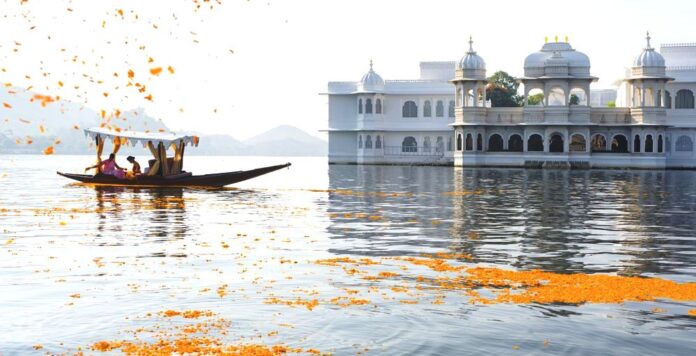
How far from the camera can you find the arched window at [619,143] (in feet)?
248

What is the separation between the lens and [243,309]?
1078 centimetres

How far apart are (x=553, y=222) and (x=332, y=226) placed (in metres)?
5.52

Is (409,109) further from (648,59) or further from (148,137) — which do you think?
(148,137)

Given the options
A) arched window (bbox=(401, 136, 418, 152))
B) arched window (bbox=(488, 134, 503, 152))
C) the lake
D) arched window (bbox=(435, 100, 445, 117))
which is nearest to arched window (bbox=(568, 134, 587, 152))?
arched window (bbox=(488, 134, 503, 152))

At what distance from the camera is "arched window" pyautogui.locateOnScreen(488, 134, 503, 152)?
7712 cm

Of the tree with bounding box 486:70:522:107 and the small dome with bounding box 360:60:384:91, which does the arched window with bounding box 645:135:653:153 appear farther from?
the small dome with bounding box 360:60:384:91

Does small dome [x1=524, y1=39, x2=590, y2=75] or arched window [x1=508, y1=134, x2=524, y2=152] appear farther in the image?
arched window [x1=508, y1=134, x2=524, y2=152]

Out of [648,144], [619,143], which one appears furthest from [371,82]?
[648,144]

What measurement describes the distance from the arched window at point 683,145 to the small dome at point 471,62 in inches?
651

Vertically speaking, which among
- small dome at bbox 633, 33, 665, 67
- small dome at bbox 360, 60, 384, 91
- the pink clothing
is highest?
small dome at bbox 633, 33, 665, 67

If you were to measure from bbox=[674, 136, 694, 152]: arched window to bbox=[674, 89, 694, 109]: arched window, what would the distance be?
2906mm

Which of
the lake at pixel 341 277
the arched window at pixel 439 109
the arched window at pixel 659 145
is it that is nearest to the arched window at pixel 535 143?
the arched window at pixel 659 145

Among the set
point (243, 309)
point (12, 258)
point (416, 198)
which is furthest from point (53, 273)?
point (416, 198)

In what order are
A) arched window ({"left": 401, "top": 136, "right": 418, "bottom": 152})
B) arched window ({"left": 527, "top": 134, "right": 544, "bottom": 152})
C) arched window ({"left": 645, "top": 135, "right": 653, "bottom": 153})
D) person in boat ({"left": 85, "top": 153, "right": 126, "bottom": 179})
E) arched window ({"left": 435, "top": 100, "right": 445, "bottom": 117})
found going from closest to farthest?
person in boat ({"left": 85, "top": 153, "right": 126, "bottom": 179}) → arched window ({"left": 645, "top": 135, "right": 653, "bottom": 153}) → arched window ({"left": 527, "top": 134, "right": 544, "bottom": 152}) → arched window ({"left": 401, "top": 136, "right": 418, "bottom": 152}) → arched window ({"left": 435, "top": 100, "right": 445, "bottom": 117})
